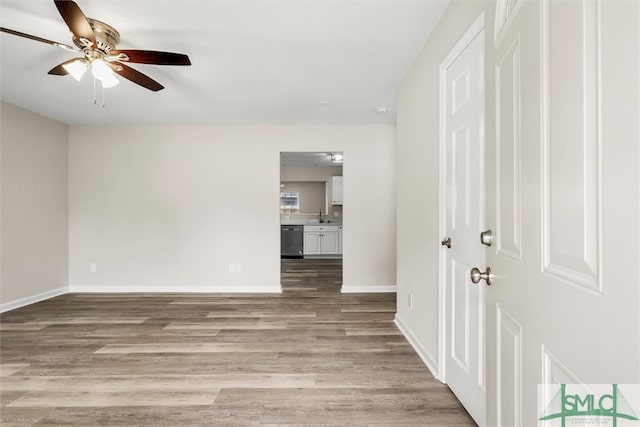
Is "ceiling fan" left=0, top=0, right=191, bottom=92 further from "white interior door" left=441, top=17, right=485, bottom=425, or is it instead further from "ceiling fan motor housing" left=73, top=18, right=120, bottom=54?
"white interior door" left=441, top=17, right=485, bottom=425

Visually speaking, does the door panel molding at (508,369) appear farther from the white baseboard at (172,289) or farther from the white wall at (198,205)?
the white baseboard at (172,289)

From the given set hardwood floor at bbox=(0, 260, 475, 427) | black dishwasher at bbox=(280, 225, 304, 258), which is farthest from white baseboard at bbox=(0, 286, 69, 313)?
black dishwasher at bbox=(280, 225, 304, 258)

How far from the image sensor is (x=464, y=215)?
5.92ft

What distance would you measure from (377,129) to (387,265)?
6.54ft

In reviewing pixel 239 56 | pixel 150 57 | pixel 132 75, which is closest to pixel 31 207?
pixel 132 75

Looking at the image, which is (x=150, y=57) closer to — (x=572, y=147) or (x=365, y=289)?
(x=572, y=147)

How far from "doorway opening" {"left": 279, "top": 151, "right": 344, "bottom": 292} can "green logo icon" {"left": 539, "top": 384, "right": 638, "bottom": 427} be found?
161 inches

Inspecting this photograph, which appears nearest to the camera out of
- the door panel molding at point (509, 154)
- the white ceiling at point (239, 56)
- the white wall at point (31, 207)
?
the door panel molding at point (509, 154)

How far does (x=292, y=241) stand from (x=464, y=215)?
6154mm

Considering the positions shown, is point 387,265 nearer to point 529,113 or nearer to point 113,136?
point 529,113

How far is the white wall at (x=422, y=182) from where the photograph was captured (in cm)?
212

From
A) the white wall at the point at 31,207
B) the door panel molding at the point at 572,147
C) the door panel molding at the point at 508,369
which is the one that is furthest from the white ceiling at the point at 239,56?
the door panel molding at the point at 508,369

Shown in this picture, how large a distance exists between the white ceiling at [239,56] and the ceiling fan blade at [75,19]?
211 mm

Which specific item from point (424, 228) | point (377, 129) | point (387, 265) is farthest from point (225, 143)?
point (424, 228)
